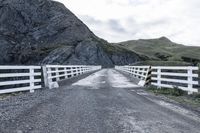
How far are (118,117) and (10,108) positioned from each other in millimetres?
3326

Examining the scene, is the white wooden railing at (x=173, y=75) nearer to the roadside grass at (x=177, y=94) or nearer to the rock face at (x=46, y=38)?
the roadside grass at (x=177, y=94)

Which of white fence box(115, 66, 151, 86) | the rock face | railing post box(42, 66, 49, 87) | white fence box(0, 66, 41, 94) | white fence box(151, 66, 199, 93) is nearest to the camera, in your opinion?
white fence box(0, 66, 41, 94)

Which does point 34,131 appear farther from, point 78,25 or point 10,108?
point 78,25

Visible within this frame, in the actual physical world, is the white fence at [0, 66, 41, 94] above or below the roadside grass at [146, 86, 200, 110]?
above

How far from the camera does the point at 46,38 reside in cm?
12925

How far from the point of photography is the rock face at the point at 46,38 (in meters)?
106

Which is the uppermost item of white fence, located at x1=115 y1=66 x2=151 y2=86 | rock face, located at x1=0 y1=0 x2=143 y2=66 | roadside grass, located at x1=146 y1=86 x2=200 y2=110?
rock face, located at x1=0 y1=0 x2=143 y2=66

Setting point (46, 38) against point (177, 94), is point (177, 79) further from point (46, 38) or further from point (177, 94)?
point (46, 38)

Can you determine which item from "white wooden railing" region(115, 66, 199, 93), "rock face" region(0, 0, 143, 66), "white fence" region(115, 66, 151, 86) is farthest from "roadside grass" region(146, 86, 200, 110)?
"rock face" region(0, 0, 143, 66)

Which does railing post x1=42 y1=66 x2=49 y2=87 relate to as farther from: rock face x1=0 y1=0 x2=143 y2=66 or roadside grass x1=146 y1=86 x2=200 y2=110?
rock face x1=0 y1=0 x2=143 y2=66

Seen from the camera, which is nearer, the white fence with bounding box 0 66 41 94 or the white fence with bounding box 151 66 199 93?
the white fence with bounding box 0 66 41 94

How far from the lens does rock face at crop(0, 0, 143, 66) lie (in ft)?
346

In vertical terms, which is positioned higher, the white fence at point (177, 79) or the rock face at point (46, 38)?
the rock face at point (46, 38)

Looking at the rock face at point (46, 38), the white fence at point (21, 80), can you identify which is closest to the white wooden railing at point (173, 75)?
the white fence at point (21, 80)
